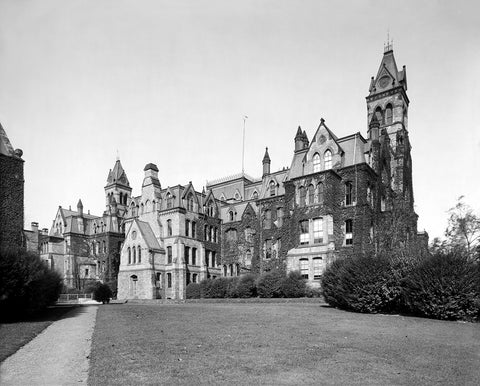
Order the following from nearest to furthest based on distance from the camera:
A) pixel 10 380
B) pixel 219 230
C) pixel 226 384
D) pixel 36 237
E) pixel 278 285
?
pixel 226 384
pixel 10 380
pixel 278 285
pixel 219 230
pixel 36 237

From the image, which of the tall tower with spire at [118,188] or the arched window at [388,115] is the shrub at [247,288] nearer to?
the arched window at [388,115]

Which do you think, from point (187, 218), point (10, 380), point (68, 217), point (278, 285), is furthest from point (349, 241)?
point (68, 217)

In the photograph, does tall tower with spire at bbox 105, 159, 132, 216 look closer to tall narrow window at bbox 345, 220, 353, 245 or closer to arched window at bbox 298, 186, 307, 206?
arched window at bbox 298, 186, 307, 206

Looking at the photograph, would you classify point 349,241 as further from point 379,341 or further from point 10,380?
point 10,380

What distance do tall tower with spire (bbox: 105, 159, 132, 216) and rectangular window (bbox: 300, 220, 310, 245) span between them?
55.3 meters

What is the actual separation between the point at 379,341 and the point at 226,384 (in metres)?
7.85

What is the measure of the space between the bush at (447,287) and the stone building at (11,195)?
25.8 m

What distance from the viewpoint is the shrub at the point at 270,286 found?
127 ft

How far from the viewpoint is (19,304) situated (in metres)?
22.0

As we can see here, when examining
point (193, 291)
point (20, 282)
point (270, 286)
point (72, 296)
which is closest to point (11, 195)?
point (20, 282)

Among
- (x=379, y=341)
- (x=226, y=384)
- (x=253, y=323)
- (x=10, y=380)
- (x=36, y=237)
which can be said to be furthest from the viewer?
(x=36, y=237)

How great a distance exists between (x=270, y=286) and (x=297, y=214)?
31.2 feet

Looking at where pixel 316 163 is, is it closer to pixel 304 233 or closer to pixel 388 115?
pixel 304 233

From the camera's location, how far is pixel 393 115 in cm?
5428
